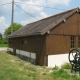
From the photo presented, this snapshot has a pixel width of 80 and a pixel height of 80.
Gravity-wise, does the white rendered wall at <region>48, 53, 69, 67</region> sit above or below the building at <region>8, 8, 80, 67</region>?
below

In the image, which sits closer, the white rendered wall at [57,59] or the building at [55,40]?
the building at [55,40]

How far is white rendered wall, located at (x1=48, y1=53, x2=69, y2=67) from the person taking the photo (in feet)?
42.5

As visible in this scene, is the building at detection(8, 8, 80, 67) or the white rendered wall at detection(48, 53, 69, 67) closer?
the building at detection(8, 8, 80, 67)

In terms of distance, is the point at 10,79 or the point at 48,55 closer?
the point at 10,79

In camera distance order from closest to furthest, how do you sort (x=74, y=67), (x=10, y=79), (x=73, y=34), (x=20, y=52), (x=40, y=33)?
(x=10, y=79), (x=74, y=67), (x=40, y=33), (x=73, y=34), (x=20, y=52)

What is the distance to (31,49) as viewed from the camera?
1496 centimetres

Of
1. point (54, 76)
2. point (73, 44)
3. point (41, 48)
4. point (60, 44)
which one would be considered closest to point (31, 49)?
point (41, 48)

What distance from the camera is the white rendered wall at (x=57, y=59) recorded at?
42.5 feet

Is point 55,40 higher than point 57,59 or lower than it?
higher

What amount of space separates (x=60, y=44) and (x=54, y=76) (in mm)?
5062

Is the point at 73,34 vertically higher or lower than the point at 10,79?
higher

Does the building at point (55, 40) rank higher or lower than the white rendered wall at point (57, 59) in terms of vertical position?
higher

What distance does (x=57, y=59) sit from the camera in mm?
13406

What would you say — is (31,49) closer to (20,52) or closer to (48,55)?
(48,55)
